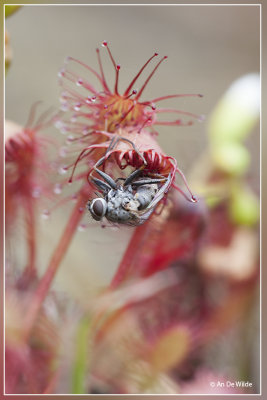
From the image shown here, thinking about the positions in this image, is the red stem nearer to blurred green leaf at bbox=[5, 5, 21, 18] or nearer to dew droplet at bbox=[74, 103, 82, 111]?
dew droplet at bbox=[74, 103, 82, 111]

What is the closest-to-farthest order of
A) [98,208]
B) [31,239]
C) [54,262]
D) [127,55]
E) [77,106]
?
[98,208], [77,106], [54,262], [31,239], [127,55]

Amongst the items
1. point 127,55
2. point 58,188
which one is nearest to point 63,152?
point 58,188

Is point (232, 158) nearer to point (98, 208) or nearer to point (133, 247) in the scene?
point (133, 247)

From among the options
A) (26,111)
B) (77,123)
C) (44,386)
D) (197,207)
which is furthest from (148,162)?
(26,111)

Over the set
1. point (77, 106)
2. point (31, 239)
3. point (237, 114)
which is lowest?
point (31, 239)

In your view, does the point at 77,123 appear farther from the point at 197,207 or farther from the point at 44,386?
the point at 44,386

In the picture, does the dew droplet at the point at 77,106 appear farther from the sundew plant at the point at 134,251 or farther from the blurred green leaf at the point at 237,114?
the blurred green leaf at the point at 237,114
